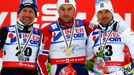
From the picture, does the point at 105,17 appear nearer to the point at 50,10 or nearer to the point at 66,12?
the point at 66,12

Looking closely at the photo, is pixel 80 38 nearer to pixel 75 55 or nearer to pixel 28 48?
pixel 75 55

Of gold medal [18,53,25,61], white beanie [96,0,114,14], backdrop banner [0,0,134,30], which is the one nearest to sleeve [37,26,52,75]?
gold medal [18,53,25,61]

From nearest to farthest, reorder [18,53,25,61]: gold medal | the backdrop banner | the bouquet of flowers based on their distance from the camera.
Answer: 1. the bouquet of flowers
2. [18,53,25,61]: gold medal
3. the backdrop banner

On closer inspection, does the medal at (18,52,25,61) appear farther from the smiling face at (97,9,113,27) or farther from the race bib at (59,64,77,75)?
the smiling face at (97,9,113,27)

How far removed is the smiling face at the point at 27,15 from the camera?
14.1 ft

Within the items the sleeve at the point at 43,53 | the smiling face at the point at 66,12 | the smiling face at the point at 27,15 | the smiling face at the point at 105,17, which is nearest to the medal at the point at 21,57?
the sleeve at the point at 43,53

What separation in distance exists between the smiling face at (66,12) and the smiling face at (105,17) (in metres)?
0.27

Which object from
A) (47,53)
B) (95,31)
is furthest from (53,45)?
(95,31)

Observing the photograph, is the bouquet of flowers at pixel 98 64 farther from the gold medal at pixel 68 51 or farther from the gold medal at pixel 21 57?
the gold medal at pixel 21 57

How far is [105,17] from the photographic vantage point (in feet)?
13.8

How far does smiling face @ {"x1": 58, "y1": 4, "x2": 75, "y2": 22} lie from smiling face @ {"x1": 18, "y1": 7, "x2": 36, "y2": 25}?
26 centimetres

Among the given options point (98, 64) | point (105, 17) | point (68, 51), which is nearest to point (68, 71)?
point (68, 51)

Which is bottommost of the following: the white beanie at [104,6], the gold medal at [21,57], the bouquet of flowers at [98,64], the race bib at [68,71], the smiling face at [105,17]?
the race bib at [68,71]

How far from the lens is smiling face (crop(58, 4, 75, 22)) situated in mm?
4281
